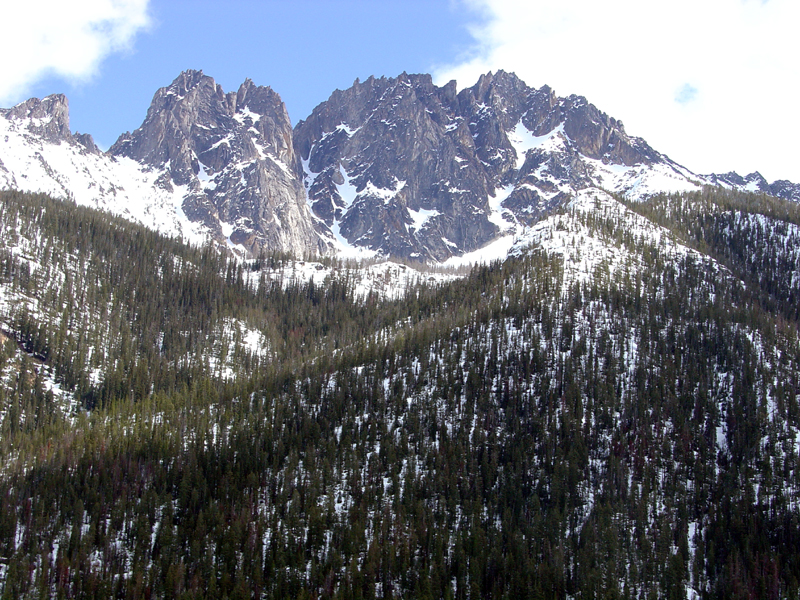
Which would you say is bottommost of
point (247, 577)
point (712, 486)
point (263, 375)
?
point (247, 577)

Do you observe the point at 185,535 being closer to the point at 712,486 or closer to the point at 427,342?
the point at 427,342

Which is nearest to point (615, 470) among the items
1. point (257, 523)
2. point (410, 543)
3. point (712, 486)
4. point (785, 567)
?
point (712, 486)

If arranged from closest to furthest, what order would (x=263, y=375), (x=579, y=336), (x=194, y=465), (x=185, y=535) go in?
(x=185, y=535) < (x=194, y=465) < (x=579, y=336) < (x=263, y=375)

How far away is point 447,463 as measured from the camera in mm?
141250

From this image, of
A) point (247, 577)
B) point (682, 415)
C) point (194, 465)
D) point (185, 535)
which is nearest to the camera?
point (247, 577)

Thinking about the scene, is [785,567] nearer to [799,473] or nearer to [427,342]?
[799,473]

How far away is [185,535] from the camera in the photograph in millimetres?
120562

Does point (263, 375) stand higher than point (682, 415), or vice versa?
point (263, 375)

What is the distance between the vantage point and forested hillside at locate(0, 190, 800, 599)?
11481 centimetres

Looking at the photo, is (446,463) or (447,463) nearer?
(446,463)

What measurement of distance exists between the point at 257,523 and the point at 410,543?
86.1 feet

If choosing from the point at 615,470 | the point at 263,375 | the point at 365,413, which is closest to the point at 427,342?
the point at 365,413

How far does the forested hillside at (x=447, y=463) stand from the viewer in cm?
11481

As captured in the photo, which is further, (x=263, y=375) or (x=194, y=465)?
(x=263, y=375)
